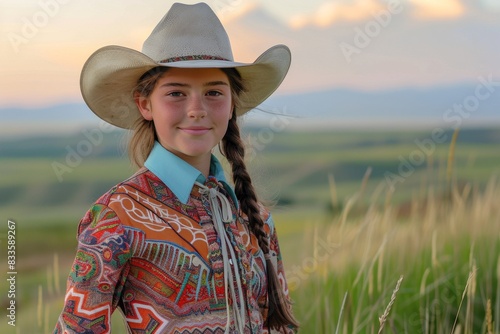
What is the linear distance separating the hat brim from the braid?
9cm

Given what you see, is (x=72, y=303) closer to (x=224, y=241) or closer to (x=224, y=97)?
(x=224, y=241)

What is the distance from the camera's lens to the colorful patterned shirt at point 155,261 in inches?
65.4

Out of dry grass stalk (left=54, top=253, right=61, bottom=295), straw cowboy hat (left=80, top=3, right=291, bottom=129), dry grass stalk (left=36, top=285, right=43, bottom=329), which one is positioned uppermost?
straw cowboy hat (left=80, top=3, right=291, bottom=129)

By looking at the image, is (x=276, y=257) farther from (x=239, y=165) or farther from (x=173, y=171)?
(x=173, y=171)

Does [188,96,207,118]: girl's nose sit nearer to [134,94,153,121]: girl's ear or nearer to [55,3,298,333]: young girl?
[55,3,298,333]: young girl

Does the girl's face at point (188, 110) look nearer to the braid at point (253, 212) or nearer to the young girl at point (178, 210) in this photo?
the young girl at point (178, 210)

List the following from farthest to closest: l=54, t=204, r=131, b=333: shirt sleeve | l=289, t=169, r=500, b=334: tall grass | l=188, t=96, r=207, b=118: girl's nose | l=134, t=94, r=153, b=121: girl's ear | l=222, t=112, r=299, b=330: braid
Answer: l=289, t=169, r=500, b=334: tall grass < l=222, t=112, r=299, b=330: braid < l=134, t=94, r=153, b=121: girl's ear < l=188, t=96, r=207, b=118: girl's nose < l=54, t=204, r=131, b=333: shirt sleeve

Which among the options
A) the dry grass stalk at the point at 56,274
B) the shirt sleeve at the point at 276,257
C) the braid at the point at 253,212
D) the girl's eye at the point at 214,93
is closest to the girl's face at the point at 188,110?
the girl's eye at the point at 214,93

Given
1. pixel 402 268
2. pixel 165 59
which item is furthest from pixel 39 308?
pixel 402 268

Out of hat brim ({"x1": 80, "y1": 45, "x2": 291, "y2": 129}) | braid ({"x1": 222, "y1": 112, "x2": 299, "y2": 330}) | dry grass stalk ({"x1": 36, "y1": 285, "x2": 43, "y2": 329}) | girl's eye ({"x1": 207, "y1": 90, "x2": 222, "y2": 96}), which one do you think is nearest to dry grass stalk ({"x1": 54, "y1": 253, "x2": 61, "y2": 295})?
dry grass stalk ({"x1": 36, "y1": 285, "x2": 43, "y2": 329})

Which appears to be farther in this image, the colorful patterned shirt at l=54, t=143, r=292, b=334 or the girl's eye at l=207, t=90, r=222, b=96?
the girl's eye at l=207, t=90, r=222, b=96

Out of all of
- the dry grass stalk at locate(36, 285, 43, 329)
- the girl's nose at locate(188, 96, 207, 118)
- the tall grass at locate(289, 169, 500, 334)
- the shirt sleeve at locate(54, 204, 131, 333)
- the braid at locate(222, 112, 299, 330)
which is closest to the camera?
the shirt sleeve at locate(54, 204, 131, 333)

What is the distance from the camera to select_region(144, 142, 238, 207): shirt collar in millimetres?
1837

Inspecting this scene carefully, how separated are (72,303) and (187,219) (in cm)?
34
